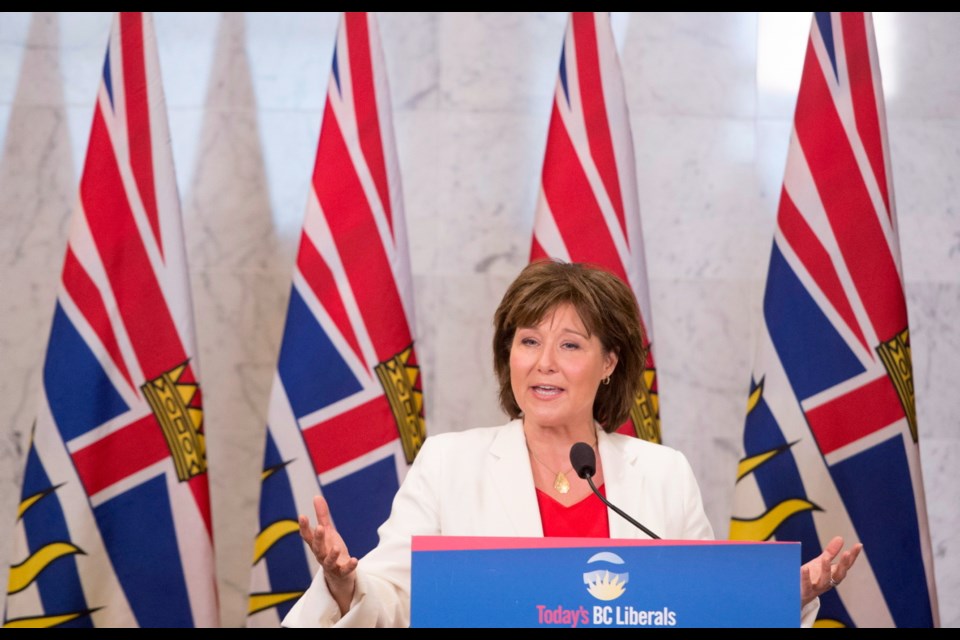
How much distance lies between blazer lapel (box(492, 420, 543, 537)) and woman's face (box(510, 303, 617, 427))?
77mm

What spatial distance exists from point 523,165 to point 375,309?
961 millimetres

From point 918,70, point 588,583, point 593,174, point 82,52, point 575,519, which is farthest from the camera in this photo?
point 918,70

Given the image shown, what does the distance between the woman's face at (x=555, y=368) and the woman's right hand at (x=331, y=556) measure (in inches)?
26.0

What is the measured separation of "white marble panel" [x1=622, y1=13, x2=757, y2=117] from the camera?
4.04m

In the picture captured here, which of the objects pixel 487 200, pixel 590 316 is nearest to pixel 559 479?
pixel 590 316

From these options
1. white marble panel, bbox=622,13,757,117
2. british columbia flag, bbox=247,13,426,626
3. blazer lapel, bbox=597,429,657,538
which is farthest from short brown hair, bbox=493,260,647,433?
white marble panel, bbox=622,13,757,117

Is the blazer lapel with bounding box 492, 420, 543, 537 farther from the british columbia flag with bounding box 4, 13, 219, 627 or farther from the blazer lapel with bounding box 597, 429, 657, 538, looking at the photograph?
the british columbia flag with bounding box 4, 13, 219, 627

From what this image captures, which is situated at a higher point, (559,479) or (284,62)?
(284,62)

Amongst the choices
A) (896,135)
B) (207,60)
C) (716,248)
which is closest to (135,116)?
(207,60)

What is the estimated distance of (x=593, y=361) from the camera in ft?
8.04

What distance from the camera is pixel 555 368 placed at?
2.41m

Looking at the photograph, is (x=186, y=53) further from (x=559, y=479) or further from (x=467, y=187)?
(x=559, y=479)

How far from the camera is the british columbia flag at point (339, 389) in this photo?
10.9ft

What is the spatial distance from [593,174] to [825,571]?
1810 mm
